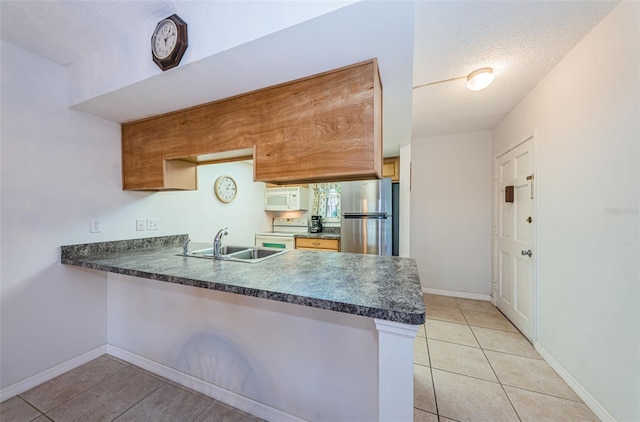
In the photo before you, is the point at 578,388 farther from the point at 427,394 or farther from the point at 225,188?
the point at 225,188

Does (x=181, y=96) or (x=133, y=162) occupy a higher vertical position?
(x=181, y=96)

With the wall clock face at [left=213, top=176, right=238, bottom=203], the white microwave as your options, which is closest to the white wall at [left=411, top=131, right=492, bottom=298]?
the white microwave

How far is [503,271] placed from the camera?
2865 millimetres

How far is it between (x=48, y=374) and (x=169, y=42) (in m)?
2.48

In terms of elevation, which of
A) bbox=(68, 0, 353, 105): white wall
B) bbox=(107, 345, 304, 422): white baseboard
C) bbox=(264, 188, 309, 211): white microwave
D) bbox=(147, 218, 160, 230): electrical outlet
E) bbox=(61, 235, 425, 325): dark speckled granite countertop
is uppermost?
bbox=(68, 0, 353, 105): white wall

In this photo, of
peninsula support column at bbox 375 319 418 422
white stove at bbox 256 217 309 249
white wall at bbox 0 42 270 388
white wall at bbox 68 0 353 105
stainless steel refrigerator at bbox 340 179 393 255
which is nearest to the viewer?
peninsula support column at bbox 375 319 418 422

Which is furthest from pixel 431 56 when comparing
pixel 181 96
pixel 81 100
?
pixel 81 100

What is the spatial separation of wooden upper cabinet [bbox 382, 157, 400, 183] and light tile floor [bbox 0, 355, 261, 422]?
109 inches

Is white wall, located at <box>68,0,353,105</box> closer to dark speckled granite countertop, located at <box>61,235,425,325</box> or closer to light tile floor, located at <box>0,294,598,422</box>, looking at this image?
dark speckled granite countertop, located at <box>61,235,425,325</box>

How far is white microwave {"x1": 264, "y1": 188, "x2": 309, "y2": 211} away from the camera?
3.82m

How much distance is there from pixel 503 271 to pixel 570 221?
138cm

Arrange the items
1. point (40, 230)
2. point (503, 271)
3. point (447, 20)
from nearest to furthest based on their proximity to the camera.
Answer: point (447, 20), point (40, 230), point (503, 271)

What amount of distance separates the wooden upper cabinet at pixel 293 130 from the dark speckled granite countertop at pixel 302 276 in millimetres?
565

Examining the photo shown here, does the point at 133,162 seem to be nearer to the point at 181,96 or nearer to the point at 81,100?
the point at 81,100
